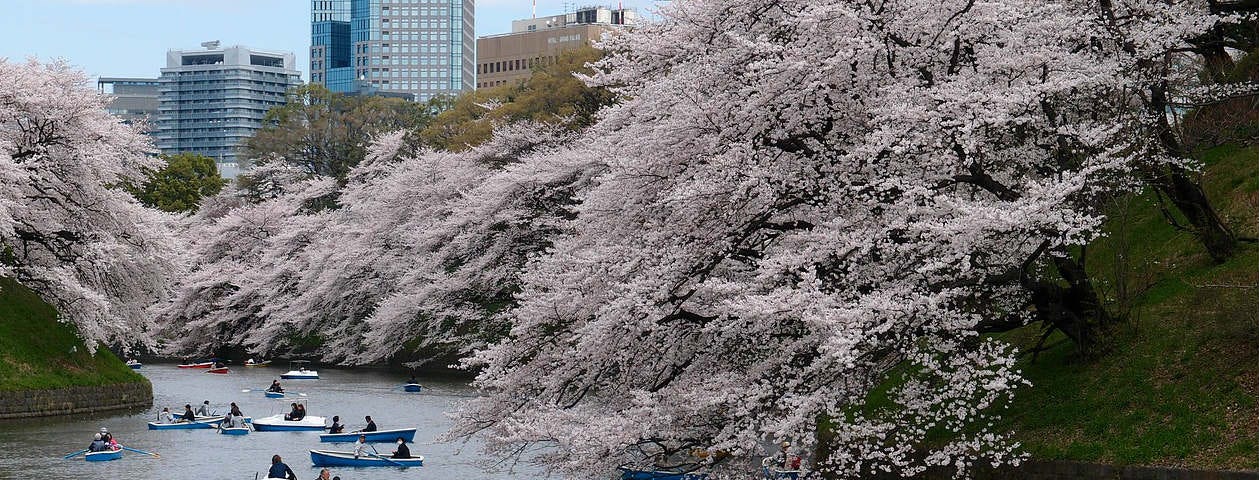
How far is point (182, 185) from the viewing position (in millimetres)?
103750

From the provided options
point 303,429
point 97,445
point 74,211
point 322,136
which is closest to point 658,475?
point 97,445

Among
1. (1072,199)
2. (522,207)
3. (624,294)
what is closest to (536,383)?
(624,294)

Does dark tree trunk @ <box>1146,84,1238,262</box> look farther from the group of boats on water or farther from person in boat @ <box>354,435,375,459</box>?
person in boat @ <box>354,435,375,459</box>

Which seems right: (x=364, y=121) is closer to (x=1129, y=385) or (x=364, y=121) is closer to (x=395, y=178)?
(x=395, y=178)

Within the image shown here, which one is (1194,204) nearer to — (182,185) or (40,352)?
(40,352)

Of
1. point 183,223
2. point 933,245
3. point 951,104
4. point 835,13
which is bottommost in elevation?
point 183,223

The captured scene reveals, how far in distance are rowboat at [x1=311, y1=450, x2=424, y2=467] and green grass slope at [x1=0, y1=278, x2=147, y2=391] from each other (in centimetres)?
1294

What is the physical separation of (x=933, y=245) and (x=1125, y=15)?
23.2ft

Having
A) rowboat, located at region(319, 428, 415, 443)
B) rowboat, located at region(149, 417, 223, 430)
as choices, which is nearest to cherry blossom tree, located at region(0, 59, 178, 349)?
rowboat, located at region(149, 417, 223, 430)

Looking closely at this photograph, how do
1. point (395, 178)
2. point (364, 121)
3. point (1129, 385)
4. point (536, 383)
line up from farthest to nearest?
point (364, 121) → point (395, 178) → point (536, 383) → point (1129, 385)

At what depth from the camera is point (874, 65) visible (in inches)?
823

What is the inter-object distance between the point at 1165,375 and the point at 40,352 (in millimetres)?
34905

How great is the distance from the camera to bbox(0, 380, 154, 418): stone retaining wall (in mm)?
39750

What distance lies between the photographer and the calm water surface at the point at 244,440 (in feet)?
104
